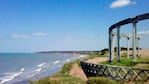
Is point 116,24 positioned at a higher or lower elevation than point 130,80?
higher

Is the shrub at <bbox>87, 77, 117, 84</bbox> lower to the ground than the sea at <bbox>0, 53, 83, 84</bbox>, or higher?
higher

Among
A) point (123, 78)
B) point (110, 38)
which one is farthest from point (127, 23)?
point (123, 78)

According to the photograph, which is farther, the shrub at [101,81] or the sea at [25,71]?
the sea at [25,71]

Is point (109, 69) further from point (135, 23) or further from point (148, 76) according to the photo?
point (135, 23)

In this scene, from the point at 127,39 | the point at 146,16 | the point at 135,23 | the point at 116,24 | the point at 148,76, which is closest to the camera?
the point at 148,76

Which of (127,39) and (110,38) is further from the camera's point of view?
(127,39)

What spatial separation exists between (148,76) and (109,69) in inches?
166

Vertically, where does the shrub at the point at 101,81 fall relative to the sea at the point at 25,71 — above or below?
above

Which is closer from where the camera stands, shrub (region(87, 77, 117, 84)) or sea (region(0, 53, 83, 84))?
shrub (region(87, 77, 117, 84))

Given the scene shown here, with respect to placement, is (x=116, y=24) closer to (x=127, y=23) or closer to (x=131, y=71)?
(x=127, y=23)

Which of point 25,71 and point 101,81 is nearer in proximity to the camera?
point 101,81

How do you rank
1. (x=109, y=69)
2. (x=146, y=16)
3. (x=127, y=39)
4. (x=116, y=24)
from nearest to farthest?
(x=109, y=69)
(x=146, y=16)
(x=116, y=24)
(x=127, y=39)

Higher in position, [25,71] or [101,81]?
[101,81]

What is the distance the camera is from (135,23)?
77.2ft
